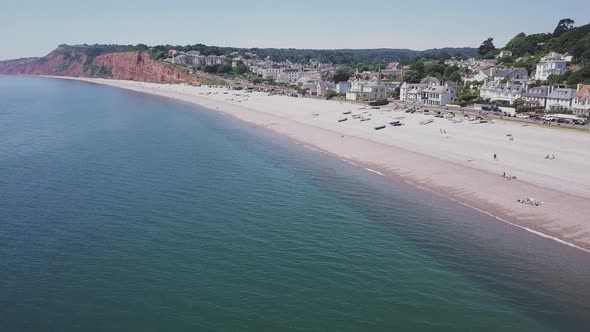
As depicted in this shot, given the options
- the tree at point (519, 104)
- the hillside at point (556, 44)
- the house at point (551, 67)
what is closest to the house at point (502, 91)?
the tree at point (519, 104)

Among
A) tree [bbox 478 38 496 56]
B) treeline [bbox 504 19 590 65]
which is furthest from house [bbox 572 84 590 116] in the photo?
tree [bbox 478 38 496 56]

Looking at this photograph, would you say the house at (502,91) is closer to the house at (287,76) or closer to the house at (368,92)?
the house at (368,92)

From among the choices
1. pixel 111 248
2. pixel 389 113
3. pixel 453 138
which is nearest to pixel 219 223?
pixel 111 248

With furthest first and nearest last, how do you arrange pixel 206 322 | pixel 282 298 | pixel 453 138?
1. pixel 453 138
2. pixel 282 298
3. pixel 206 322

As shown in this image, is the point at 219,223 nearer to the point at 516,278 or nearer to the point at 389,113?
the point at 516,278

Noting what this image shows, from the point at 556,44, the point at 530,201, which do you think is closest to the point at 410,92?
the point at 556,44
